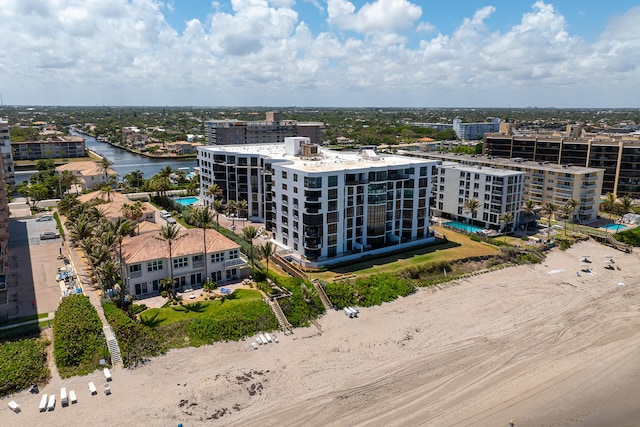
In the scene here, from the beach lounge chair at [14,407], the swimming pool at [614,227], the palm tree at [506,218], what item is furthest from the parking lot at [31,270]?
the swimming pool at [614,227]

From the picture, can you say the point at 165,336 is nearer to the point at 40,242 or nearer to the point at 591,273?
the point at 40,242

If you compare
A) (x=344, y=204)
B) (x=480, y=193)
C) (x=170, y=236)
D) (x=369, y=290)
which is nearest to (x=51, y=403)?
(x=170, y=236)

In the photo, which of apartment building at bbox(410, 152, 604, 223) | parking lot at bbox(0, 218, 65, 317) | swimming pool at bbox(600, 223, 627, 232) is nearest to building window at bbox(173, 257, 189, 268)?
parking lot at bbox(0, 218, 65, 317)

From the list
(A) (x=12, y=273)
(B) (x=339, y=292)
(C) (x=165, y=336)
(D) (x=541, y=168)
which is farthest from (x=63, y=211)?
(D) (x=541, y=168)

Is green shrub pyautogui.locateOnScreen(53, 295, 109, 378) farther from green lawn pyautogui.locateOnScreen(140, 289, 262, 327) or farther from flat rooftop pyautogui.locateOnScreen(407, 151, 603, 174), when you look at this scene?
flat rooftop pyautogui.locateOnScreen(407, 151, 603, 174)

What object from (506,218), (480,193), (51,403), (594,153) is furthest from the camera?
(594,153)

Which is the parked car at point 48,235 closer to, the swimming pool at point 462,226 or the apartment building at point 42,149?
the swimming pool at point 462,226

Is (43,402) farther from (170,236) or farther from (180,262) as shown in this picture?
(180,262)
